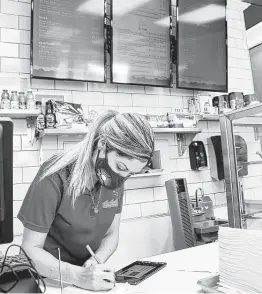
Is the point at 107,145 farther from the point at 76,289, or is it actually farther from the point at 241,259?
the point at 241,259

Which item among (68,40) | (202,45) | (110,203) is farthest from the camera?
(202,45)

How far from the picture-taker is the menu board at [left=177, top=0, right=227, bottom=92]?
11.0 feet

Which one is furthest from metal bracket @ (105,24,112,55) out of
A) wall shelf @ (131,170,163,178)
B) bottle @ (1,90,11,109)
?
wall shelf @ (131,170,163,178)

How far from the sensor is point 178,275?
4.75ft

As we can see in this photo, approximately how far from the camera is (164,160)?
3.22 metres

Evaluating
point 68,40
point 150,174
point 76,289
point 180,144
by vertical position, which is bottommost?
point 76,289

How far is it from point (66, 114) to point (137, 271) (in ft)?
4.89

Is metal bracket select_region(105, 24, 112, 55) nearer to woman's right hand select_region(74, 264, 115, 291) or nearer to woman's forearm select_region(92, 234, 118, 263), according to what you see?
woman's forearm select_region(92, 234, 118, 263)

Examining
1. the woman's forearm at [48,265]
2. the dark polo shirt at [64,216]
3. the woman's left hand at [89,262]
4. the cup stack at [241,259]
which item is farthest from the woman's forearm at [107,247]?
the cup stack at [241,259]

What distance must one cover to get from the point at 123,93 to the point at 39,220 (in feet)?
6.33

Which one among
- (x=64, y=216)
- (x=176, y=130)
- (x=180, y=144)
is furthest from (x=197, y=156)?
(x=64, y=216)

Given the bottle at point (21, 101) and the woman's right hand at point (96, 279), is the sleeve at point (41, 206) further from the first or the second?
the bottle at point (21, 101)

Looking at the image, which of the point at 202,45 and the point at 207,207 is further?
the point at 202,45

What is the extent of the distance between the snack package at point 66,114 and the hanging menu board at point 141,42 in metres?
0.54
